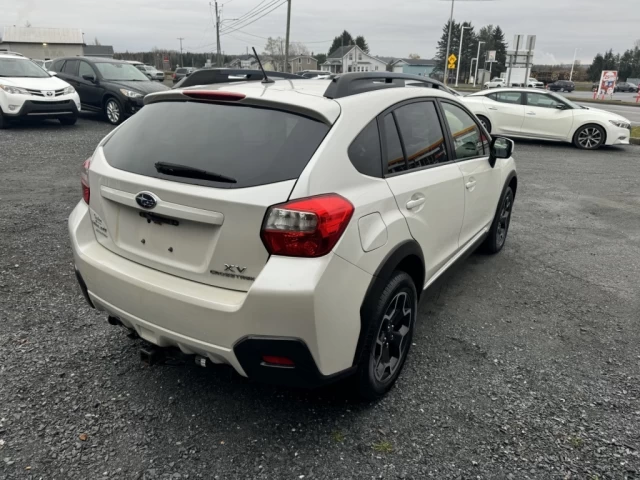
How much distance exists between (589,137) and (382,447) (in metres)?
12.7

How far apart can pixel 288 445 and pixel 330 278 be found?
3.05ft

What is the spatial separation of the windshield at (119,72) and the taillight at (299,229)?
13.0m

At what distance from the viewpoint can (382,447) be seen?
2.48 m

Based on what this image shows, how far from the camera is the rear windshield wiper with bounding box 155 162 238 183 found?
226cm

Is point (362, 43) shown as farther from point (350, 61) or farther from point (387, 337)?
point (387, 337)

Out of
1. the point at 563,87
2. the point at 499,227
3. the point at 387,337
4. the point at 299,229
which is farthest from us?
the point at 563,87

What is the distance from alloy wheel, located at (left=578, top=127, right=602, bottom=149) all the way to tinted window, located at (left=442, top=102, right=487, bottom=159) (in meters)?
10.2

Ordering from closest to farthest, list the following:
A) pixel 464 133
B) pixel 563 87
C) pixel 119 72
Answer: pixel 464 133 → pixel 119 72 → pixel 563 87

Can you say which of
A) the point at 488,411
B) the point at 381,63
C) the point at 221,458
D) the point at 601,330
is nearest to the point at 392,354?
the point at 488,411

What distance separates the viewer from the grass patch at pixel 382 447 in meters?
2.46

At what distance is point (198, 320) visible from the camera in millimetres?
2244

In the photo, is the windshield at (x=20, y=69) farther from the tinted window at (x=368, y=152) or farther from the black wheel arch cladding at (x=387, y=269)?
the black wheel arch cladding at (x=387, y=269)

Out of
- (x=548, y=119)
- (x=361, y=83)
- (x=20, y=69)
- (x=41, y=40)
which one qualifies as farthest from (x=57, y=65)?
(x=41, y=40)

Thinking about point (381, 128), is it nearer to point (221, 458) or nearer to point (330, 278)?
point (330, 278)
